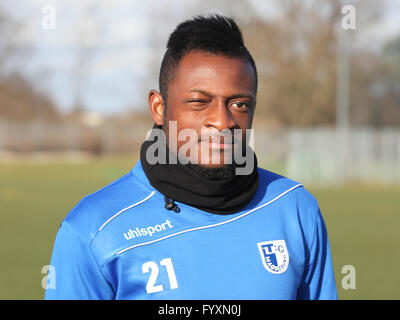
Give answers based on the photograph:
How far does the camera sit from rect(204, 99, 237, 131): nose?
1.92m

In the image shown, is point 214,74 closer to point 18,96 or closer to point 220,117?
point 220,117

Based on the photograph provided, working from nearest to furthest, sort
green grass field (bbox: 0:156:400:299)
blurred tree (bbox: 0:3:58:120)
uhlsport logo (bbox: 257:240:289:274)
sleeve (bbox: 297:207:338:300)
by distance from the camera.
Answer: uhlsport logo (bbox: 257:240:289:274)
sleeve (bbox: 297:207:338:300)
green grass field (bbox: 0:156:400:299)
blurred tree (bbox: 0:3:58:120)

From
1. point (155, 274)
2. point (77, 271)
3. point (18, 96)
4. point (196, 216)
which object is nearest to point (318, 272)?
point (196, 216)

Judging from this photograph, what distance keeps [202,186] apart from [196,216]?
0.40ft

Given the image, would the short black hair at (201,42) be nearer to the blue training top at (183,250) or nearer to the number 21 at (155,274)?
the blue training top at (183,250)

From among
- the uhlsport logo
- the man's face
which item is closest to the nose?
the man's face

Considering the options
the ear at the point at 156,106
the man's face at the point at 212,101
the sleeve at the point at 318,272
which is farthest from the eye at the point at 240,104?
the sleeve at the point at 318,272

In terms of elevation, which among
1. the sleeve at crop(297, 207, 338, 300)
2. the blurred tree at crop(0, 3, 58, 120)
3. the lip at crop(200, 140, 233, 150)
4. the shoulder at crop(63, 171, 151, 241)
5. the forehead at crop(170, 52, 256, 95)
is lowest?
the sleeve at crop(297, 207, 338, 300)

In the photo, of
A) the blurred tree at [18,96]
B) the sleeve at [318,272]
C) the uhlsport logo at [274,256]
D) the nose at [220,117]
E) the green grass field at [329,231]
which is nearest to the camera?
the nose at [220,117]

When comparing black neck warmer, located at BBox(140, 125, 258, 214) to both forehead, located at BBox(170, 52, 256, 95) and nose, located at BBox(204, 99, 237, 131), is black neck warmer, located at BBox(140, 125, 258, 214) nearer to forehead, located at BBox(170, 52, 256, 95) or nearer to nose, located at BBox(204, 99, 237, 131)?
nose, located at BBox(204, 99, 237, 131)

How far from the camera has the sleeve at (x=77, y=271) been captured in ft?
6.41

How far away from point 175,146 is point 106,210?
12.4 inches

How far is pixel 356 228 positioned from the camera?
13.2 metres
